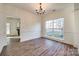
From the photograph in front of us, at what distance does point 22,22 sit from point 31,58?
353cm

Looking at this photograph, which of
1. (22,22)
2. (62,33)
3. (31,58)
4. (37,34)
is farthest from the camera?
(22,22)

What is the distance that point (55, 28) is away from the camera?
3.15 metres

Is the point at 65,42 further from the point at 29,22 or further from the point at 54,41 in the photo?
the point at 29,22

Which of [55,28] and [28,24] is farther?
[28,24]

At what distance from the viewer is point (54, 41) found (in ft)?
11.5

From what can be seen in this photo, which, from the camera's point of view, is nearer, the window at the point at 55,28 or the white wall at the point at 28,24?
the window at the point at 55,28

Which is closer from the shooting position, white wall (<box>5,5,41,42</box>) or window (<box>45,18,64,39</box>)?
window (<box>45,18,64,39</box>)

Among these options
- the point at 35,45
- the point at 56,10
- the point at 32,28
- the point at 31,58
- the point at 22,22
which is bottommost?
the point at 35,45

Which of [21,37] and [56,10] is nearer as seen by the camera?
[56,10]

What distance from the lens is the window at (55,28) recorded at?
3.23m

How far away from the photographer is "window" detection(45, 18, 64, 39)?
127 inches

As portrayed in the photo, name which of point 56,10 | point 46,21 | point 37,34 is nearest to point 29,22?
point 37,34

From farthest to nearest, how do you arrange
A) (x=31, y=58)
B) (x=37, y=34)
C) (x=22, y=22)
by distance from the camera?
(x=22, y=22) → (x=37, y=34) → (x=31, y=58)

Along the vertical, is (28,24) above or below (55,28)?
above
